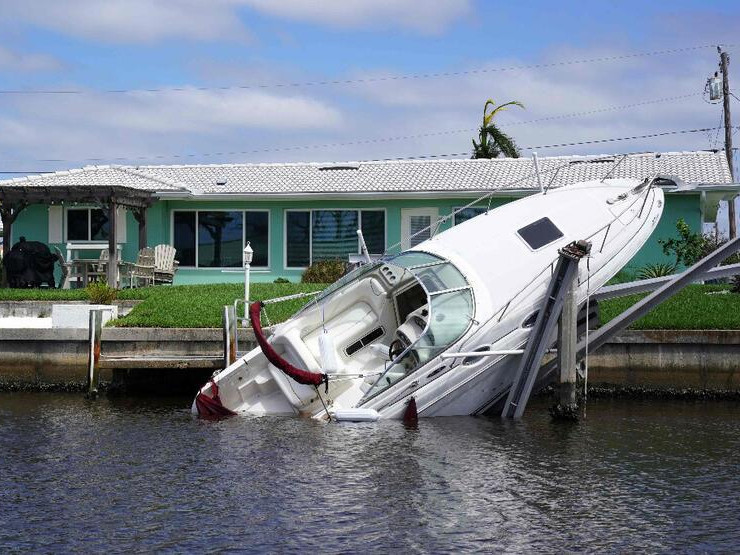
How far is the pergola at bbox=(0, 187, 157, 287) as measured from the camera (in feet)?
94.8

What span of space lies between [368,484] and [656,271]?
52.3 feet

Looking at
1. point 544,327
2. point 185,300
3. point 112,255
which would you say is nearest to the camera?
point 544,327

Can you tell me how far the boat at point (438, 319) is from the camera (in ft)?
57.8

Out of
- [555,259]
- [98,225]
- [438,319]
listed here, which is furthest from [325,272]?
[438,319]

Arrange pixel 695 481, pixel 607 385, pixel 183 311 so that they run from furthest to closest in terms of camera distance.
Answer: pixel 183 311 → pixel 607 385 → pixel 695 481

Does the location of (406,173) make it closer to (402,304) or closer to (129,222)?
(129,222)

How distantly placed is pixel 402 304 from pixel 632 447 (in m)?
4.79

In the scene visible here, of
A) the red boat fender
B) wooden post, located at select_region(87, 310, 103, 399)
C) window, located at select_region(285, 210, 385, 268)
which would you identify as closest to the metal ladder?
the red boat fender

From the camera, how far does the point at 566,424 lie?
1806cm

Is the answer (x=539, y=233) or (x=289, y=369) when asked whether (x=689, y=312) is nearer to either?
(x=539, y=233)

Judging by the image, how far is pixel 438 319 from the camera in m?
17.7

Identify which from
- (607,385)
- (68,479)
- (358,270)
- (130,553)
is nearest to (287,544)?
(130,553)

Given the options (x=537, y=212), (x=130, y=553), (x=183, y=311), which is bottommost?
(x=130, y=553)

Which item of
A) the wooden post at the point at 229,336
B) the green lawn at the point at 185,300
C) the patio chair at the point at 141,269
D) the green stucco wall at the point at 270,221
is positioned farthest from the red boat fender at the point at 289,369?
the green stucco wall at the point at 270,221
